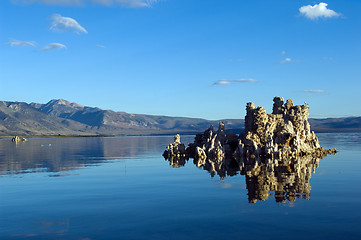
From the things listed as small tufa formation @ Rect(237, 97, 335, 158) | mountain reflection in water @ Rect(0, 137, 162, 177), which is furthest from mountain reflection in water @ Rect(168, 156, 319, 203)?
mountain reflection in water @ Rect(0, 137, 162, 177)

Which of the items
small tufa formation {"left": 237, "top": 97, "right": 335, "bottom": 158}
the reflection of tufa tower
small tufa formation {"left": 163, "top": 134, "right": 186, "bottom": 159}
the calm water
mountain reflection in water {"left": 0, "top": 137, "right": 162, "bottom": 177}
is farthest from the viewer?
small tufa formation {"left": 163, "top": 134, "right": 186, "bottom": 159}

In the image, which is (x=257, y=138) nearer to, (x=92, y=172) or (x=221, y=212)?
(x=92, y=172)

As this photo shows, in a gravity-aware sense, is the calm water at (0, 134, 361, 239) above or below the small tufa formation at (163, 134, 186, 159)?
below

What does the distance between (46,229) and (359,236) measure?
17.8 m

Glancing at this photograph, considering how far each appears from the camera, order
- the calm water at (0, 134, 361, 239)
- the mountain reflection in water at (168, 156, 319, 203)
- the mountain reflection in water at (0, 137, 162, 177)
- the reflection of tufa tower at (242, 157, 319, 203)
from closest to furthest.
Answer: the calm water at (0, 134, 361, 239), the reflection of tufa tower at (242, 157, 319, 203), the mountain reflection in water at (168, 156, 319, 203), the mountain reflection in water at (0, 137, 162, 177)

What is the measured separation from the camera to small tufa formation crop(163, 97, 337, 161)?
72.1 meters

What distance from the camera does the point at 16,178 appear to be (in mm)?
46469

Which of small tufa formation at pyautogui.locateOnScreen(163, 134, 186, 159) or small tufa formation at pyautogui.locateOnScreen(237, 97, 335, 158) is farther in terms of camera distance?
small tufa formation at pyautogui.locateOnScreen(163, 134, 186, 159)

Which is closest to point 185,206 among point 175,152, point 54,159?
point 175,152

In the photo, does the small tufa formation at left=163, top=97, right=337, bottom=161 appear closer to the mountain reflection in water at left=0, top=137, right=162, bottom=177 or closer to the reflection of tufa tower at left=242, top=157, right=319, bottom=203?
the mountain reflection in water at left=0, top=137, right=162, bottom=177

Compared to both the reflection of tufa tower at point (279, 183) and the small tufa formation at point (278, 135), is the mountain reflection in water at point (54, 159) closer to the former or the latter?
the reflection of tufa tower at point (279, 183)

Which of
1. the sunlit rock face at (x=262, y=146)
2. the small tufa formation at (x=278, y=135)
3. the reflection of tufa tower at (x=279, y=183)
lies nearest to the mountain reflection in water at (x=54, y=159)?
the sunlit rock face at (x=262, y=146)

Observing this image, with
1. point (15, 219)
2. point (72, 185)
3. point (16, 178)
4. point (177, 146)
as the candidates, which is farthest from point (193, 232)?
point (177, 146)

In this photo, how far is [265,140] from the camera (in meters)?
74.1
